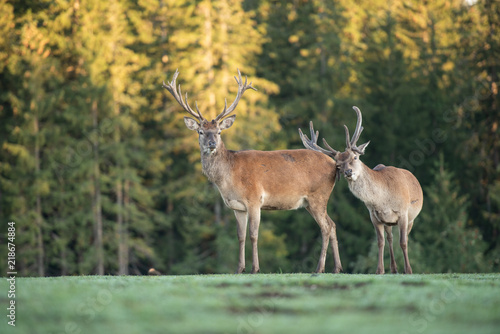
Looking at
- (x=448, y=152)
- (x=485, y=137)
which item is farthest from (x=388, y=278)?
(x=448, y=152)

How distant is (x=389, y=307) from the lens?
755cm

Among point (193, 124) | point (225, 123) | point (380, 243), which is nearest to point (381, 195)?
point (380, 243)

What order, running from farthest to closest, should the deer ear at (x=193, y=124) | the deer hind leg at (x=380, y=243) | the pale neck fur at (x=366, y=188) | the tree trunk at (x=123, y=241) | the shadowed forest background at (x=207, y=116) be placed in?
the tree trunk at (x=123, y=241)
the shadowed forest background at (x=207, y=116)
the deer ear at (x=193, y=124)
the pale neck fur at (x=366, y=188)
the deer hind leg at (x=380, y=243)

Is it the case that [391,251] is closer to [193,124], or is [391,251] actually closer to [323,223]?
[323,223]

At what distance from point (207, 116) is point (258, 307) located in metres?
26.7

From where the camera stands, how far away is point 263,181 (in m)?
13.7

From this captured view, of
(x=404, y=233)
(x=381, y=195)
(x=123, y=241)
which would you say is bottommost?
(x=123, y=241)

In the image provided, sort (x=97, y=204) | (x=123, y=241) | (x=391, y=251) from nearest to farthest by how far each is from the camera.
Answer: (x=391, y=251), (x=97, y=204), (x=123, y=241)

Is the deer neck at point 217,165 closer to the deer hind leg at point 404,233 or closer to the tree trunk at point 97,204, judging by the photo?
the deer hind leg at point 404,233

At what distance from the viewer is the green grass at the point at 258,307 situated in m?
6.68

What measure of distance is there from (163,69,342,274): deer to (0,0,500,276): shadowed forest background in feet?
54.0

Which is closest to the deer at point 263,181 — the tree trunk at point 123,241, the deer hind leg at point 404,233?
the deer hind leg at point 404,233

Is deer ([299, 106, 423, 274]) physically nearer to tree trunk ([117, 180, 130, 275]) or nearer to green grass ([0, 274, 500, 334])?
green grass ([0, 274, 500, 334])

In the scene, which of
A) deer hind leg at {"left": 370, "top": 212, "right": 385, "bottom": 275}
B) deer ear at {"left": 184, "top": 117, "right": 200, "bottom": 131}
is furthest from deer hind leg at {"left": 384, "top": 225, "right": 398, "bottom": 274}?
deer ear at {"left": 184, "top": 117, "right": 200, "bottom": 131}
